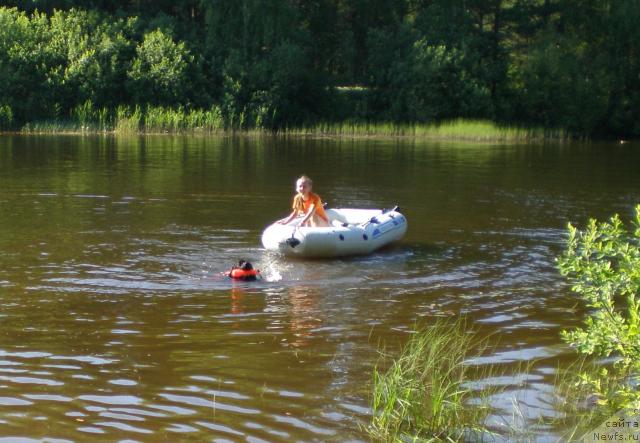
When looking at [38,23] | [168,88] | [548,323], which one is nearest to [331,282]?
[548,323]

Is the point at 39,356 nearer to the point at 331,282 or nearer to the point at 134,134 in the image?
the point at 331,282

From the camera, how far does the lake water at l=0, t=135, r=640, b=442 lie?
6.57 metres

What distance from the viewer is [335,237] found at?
12039 millimetres

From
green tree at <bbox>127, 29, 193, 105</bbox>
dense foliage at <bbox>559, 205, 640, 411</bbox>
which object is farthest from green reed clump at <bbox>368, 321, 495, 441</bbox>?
green tree at <bbox>127, 29, 193, 105</bbox>

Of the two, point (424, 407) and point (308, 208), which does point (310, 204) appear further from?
point (424, 407)

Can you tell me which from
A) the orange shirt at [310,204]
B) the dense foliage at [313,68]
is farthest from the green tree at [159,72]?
the orange shirt at [310,204]

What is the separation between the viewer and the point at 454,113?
4162 cm

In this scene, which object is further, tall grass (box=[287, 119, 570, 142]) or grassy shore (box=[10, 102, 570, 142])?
tall grass (box=[287, 119, 570, 142])

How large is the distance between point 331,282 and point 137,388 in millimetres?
4262

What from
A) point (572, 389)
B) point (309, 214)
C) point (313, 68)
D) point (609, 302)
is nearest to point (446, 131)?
point (313, 68)

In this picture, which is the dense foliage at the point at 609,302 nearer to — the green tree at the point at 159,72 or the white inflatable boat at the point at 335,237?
the white inflatable boat at the point at 335,237

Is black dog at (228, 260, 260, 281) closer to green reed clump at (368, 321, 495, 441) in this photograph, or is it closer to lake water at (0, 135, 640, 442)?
lake water at (0, 135, 640, 442)

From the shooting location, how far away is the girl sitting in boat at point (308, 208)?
12.4 meters

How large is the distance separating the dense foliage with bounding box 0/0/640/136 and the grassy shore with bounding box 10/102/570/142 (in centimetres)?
64
